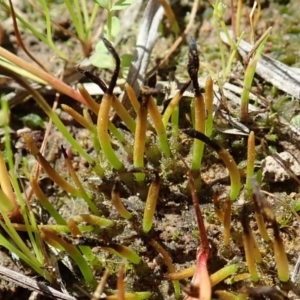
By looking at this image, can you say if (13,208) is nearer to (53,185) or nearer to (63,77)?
(53,185)

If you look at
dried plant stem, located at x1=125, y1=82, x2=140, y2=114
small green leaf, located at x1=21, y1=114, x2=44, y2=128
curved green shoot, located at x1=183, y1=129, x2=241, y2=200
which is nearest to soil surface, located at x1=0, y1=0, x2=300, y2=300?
small green leaf, located at x1=21, y1=114, x2=44, y2=128

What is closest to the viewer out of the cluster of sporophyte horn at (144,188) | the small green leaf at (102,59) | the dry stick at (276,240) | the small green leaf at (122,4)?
the dry stick at (276,240)

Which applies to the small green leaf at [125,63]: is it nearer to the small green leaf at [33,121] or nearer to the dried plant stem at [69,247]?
the small green leaf at [33,121]

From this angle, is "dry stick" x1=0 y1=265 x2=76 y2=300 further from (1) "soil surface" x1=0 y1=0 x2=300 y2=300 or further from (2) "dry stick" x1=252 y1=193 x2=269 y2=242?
(2) "dry stick" x1=252 y1=193 x2=269 y2=242

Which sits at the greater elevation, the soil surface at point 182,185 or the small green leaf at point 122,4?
the small green leaf at point 122,4

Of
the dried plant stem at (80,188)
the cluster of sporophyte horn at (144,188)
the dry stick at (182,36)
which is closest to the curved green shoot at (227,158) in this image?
the cluster of sporophyte horn at (144,188)

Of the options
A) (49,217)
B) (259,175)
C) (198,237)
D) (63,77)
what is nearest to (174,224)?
(198,237)
